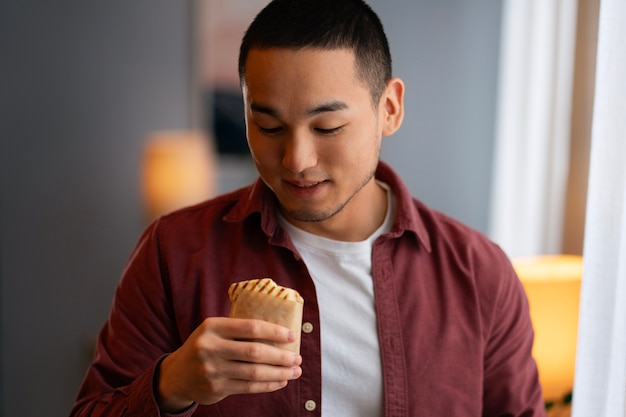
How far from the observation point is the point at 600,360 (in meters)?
1.21

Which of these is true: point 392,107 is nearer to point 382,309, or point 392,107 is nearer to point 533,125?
point 382,309

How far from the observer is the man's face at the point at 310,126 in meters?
1.23

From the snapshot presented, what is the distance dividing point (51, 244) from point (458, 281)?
244 centimetres

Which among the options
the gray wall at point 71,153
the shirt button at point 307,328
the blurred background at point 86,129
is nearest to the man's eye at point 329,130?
the shirt button at point 307,328

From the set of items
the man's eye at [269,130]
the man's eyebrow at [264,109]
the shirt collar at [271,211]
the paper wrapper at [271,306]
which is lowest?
the paper wrapper at [271,306]

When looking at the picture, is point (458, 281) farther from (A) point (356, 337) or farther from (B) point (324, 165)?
(B) point (324, 165)

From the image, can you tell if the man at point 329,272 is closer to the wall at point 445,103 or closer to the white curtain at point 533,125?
the white curtain at point 533,125

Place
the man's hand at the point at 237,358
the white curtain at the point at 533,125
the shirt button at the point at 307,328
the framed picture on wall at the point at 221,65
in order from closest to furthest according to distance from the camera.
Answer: the man's hand at the point at 237,358, the shirt button at the point at 307,328, the white curtain at the point at 533,125, the framed picture on wall at the point at 221,65

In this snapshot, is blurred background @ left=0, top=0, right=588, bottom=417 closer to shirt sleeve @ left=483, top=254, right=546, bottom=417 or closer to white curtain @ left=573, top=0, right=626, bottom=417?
shirt sleeve @ left=483, top=254, right=546, bottom=417

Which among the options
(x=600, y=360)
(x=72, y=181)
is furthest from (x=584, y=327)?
(x=72, y=181)

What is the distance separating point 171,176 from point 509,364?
2146mm

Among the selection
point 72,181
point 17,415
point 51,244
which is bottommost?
point 17,415

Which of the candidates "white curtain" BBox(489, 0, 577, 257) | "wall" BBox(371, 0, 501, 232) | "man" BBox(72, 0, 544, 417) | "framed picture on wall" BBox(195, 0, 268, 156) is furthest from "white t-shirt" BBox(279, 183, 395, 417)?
"wall" BBox(371, 0, 501, 232)

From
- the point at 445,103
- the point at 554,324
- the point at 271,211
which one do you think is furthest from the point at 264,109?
the point at 445,103
